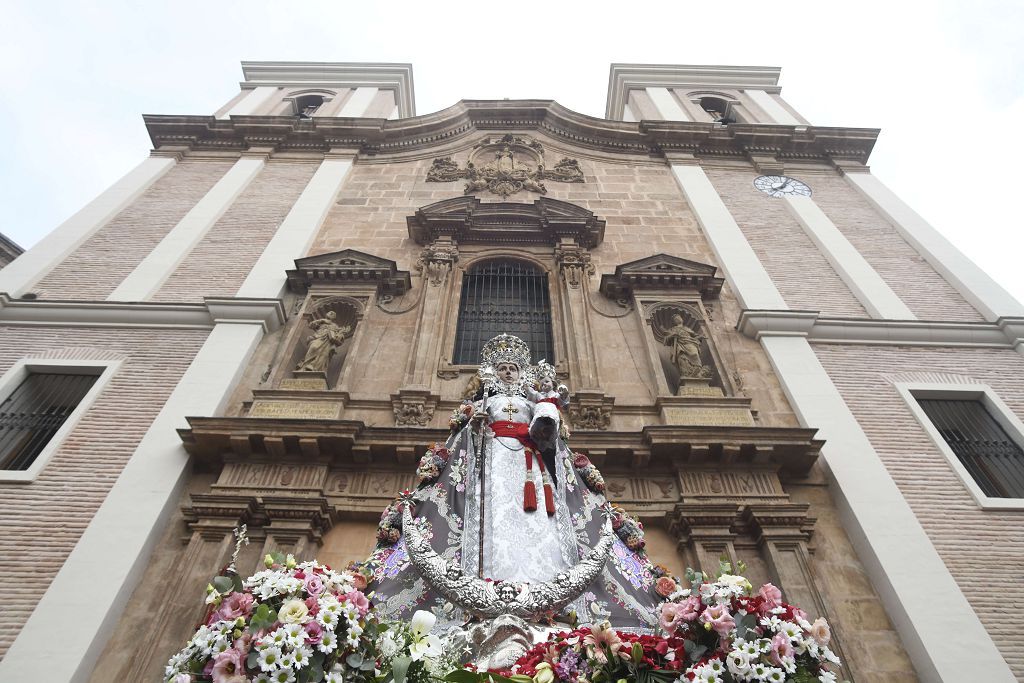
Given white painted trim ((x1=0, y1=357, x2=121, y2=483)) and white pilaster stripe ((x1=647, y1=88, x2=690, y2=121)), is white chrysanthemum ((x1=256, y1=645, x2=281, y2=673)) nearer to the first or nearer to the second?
white painted trim ((x1=0, y1=357, x2=121, y2=483))

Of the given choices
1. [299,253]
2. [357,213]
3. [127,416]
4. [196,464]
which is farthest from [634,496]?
[357,213]

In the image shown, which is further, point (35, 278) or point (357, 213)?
point (357, 213)

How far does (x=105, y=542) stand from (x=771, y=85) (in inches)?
829

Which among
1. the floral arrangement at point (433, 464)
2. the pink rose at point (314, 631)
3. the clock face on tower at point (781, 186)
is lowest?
the pink rose at point (314, 631)

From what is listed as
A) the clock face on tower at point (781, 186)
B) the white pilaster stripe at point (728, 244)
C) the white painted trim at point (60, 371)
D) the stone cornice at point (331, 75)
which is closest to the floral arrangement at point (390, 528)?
the white painted trim at point (60, 371)

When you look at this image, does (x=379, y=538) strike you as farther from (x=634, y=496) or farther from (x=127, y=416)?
(x=127, y=416)

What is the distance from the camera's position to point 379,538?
16.6ft

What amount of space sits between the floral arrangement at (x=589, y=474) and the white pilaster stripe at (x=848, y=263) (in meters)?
6.80

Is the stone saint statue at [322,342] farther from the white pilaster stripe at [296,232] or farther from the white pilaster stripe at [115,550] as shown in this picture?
the white pilaster stripe at [296,232]

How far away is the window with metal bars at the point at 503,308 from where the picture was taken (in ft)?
32.4

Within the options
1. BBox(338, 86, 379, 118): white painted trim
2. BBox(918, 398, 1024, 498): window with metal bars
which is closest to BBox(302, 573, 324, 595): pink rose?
BBox(918, 398, 1024, 498): window with metal bars

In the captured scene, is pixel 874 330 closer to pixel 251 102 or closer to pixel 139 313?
pixel 139 313

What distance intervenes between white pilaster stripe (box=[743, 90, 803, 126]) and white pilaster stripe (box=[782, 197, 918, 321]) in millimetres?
4746

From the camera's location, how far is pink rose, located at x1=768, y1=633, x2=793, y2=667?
3.19 metres
